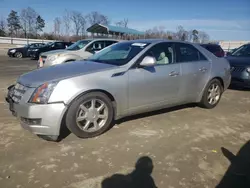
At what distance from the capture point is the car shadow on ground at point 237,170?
2625 millimetres

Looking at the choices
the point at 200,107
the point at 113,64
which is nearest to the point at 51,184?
the point at 113,64

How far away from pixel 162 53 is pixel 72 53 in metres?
5.75

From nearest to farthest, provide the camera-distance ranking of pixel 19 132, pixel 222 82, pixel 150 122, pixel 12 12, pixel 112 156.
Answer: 1. pixel 112 156
2. pixel 19 132
3. pixel 150 122
4. pixel 222 82
5. pixel 12 12

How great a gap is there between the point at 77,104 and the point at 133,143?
101cm

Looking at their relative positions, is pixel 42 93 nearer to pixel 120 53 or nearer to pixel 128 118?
pixel 120 53

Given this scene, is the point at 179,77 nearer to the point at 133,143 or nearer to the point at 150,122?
the point at 150,122

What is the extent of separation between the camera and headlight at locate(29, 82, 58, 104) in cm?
324

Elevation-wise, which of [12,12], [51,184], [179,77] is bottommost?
[51,184]

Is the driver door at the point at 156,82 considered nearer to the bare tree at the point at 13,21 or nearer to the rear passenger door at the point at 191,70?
the rear passenger door at the point at 191,70

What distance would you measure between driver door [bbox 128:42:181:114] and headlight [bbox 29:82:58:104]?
1266 mm

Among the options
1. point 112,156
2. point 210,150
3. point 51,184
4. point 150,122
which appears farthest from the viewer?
point 150,122

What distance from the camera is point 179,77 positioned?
4.53 m

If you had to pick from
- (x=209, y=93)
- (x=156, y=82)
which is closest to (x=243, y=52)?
(x=209, y=93)

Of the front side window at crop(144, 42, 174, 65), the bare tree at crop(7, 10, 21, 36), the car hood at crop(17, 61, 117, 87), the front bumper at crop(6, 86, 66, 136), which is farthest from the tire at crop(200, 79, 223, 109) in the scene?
the bare tree at crop(7, 10, 21, 36)
